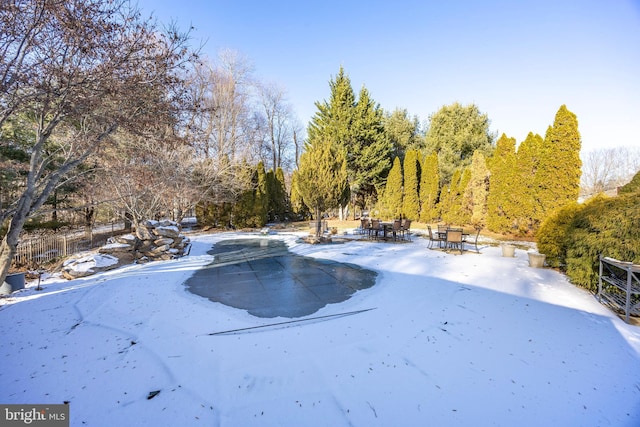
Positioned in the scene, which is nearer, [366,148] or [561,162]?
[561,162]

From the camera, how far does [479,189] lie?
1438 centimetres

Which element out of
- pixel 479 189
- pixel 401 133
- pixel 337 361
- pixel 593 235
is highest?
pixel 401 133

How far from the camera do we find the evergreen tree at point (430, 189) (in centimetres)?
1695

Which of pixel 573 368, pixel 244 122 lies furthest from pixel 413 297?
pixel 244 122

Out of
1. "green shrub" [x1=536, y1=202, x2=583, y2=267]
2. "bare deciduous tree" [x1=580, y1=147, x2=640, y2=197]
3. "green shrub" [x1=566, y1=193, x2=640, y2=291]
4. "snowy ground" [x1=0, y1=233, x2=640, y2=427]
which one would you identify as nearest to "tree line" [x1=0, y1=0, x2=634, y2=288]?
"bare deciduous tree" [x1=580, y1=147, x2=640, y2=197]

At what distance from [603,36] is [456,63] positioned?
217 inches

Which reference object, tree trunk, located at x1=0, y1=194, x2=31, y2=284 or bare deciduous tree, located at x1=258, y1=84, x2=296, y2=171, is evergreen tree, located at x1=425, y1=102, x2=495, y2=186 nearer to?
bare deciduous tree, located at x1=258, y1=84, x2=296, y2=171

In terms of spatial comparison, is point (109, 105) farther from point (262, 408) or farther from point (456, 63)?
point (456, 63)

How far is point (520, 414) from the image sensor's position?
83.7 inches

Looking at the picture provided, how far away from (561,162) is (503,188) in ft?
8.13

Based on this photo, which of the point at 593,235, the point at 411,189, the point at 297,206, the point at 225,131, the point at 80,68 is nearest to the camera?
the point at 80,68

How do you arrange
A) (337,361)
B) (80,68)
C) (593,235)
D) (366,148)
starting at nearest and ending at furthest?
(80,68)
(337,361)
(593,235)
(366,148)

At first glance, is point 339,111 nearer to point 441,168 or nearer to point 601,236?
point 441,168

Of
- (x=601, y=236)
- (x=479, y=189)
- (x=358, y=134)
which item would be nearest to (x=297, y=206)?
(x=358, y=134)
